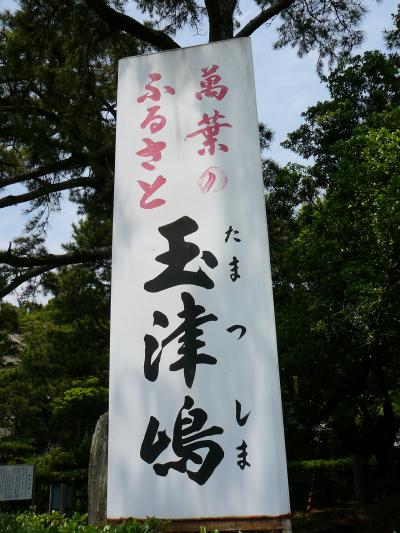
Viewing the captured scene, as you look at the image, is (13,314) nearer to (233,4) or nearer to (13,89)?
(13,89)

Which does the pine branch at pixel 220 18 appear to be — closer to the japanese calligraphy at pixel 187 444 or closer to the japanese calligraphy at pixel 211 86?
the japanese calligraphy at pixel 211 86

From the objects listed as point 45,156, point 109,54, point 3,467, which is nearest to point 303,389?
point 3,467

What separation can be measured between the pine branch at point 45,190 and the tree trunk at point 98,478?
4.64 meters

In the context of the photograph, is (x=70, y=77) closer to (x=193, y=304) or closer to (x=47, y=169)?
(x=47, y=169)

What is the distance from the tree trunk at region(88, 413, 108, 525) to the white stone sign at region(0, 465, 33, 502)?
15.4ft

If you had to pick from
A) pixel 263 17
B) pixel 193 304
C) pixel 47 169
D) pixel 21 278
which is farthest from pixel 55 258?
pixel 193 304

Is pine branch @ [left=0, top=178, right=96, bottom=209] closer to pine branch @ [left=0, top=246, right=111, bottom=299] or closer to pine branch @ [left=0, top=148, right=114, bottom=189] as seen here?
pine branch @ [left=0, top=148, right=114, bottom=189]

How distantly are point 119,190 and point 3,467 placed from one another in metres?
6.72

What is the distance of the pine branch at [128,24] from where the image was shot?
22.7ft

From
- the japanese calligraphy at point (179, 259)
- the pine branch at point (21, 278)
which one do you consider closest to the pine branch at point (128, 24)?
the pine branch at point (21, 278)

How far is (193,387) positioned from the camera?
2828 mm

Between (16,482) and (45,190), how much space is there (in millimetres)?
4704

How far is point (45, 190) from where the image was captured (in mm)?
8086

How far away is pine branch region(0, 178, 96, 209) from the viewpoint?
788 centimetres
